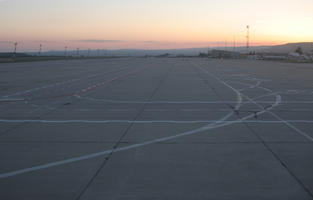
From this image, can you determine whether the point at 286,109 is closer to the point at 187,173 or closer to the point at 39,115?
the point at 187,173

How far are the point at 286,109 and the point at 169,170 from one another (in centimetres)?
927

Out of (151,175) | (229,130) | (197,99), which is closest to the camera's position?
(151,175)

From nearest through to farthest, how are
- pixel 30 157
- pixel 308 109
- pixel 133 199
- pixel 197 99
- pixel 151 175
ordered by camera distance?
pixel 133 199 < pixel 151 175 < pixel 30 157 < pixel 308 109 < pixel 197 99

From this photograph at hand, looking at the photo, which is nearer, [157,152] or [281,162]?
[281,162]

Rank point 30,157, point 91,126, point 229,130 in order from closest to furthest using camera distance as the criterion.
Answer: point 30,157, point 229,130, point 91,126

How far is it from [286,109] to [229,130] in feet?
16.8

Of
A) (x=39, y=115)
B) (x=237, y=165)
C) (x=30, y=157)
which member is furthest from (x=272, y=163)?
(x=39, y=115)

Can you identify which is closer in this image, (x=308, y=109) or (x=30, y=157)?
(x=30, y=157)

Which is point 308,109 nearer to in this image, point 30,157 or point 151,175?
point 151,175

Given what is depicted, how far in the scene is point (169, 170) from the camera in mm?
6848

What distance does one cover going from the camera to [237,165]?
23.5 feet

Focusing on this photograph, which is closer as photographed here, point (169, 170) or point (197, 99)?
point (169, 170)

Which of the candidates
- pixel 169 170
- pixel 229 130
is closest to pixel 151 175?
pixel 169 170

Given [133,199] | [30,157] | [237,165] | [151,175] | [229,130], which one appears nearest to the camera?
[133,199]
